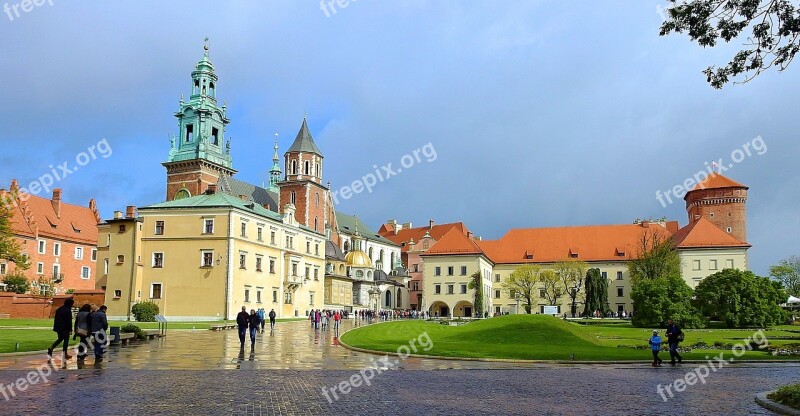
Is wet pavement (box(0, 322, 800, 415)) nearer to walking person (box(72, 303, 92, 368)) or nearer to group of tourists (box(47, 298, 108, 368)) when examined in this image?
group of tourists (box(47, 298, 108, 368))

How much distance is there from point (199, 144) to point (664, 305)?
215 ft

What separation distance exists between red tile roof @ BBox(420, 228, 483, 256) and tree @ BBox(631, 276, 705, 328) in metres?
33.6

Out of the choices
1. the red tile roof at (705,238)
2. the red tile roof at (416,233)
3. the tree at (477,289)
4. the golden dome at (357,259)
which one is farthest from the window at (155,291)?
the red tile roof at (416,233)

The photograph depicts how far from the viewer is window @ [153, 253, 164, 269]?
64500mm

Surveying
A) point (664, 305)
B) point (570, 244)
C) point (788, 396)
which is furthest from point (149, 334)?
point (570, 244)

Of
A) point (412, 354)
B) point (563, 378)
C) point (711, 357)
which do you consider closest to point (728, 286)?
point (711, 357)

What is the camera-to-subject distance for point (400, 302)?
399 feet

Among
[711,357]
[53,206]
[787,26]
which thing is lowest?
[711,357]

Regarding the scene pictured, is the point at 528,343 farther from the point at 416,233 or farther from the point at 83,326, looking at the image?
the point at 416,233

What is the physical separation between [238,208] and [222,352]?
4000 centimetres

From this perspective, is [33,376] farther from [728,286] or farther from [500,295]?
[500,295]

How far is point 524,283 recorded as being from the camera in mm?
95375

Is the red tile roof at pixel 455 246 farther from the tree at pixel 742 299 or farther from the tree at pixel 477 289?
the tree at pixel 742 299

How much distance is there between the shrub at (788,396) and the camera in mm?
13703
